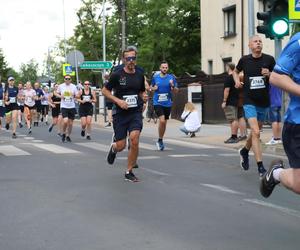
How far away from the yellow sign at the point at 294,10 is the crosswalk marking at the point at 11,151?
6.21m

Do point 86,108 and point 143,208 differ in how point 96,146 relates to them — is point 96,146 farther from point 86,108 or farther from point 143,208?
point 143,208

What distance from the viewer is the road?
5504mm

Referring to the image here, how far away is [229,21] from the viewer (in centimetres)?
3591

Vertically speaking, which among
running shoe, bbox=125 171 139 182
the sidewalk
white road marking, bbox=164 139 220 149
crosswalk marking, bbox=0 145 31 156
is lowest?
white road marking, bbox=164 139 220 149

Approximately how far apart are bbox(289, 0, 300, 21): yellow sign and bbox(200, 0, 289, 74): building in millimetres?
19537

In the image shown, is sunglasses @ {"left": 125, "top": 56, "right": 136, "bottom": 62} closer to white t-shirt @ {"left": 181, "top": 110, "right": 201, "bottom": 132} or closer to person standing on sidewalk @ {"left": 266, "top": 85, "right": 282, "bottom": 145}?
person standing on sidewalk @ {"left": 266, "top": 85, "right": 282, "bottom": 145}

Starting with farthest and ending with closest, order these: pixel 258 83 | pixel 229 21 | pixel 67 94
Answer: pixel 229 21, pixel 67 94, pixel 258 83

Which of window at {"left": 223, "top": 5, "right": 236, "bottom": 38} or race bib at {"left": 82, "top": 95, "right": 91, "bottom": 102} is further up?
window at {"left": 223, "top": 5, "right": 236, "bottom": 38}

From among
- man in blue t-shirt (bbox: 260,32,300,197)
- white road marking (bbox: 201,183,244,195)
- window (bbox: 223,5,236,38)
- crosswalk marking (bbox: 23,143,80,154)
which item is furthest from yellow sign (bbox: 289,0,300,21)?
window (bbox: 223,5,236,38)

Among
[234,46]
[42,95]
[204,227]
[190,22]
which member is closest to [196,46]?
[190,22]

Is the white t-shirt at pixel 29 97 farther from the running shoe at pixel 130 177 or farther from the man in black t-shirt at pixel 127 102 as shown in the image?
the running shoe at pixel 130 177

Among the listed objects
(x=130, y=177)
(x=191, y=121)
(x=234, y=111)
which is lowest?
(x=130, y=177)

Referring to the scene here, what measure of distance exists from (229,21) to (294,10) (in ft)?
77.3

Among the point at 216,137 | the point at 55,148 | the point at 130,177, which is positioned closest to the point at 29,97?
the point at 216,137
